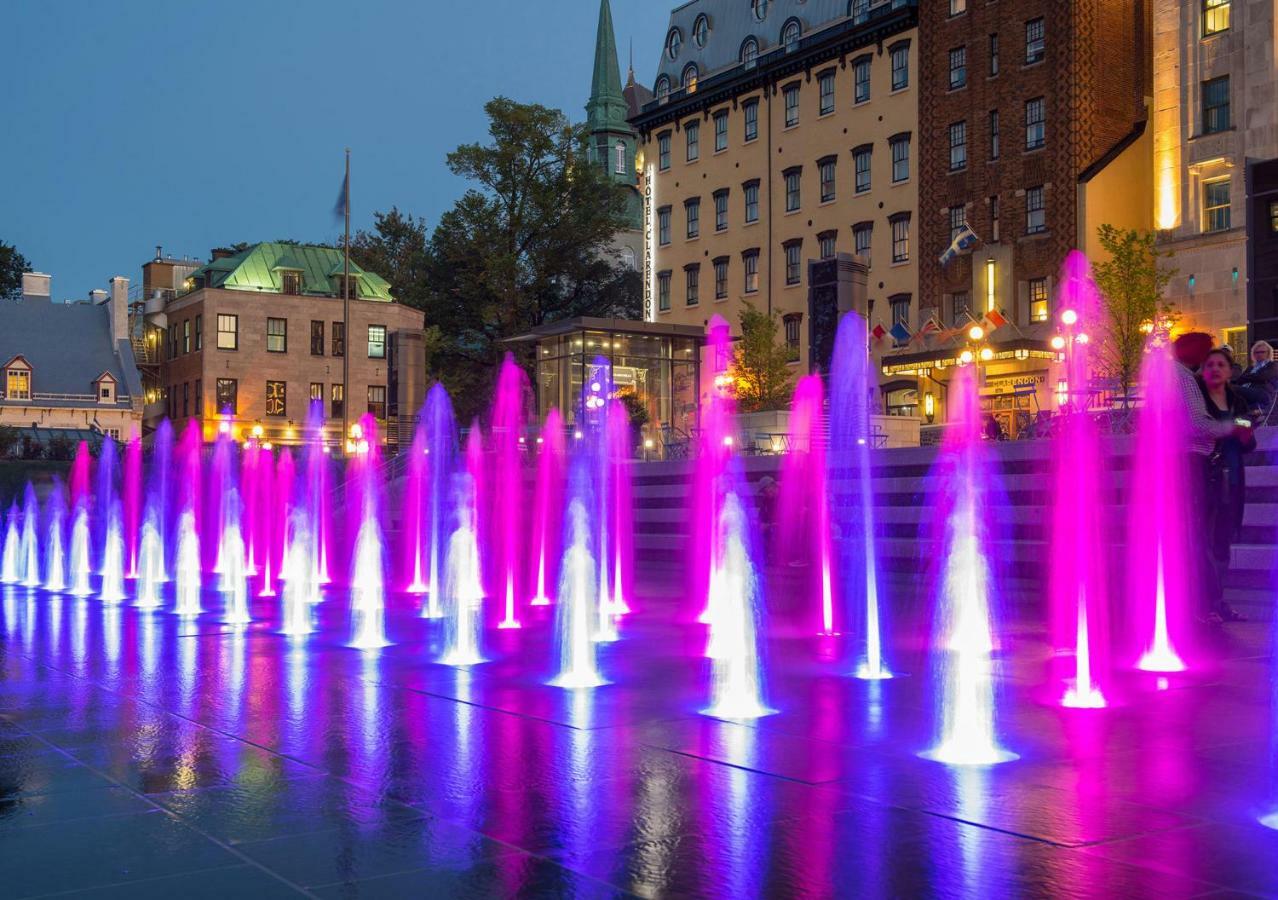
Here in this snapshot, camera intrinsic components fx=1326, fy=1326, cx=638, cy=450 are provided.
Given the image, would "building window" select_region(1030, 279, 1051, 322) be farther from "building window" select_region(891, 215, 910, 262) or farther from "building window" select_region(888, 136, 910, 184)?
"building window" select_region(888, 136, 910, 184)

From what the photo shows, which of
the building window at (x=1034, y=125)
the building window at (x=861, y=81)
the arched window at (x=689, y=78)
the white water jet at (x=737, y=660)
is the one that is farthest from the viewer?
the arched window at (x=689, y=78)

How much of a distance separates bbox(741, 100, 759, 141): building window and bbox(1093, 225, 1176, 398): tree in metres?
19.6

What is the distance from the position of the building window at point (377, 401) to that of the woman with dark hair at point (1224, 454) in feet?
198

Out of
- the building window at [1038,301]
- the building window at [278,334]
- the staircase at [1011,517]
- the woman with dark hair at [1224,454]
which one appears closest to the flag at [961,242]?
the building window at [1038,301]

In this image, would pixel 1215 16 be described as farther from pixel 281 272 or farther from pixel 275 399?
pixel 281 272

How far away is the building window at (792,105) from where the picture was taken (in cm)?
5197

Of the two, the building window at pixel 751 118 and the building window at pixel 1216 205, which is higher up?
the building window at pixel 751 118

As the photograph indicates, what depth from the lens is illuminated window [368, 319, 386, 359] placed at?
6825cm

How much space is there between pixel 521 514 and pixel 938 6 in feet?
82.2

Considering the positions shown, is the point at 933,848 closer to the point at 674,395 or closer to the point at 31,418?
the point at 674,395

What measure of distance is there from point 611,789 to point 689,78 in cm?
5485

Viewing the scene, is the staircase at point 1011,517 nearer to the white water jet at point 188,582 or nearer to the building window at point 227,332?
the white water jet at point 188,582

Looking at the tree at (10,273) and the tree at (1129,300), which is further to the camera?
the tree at (10,273)

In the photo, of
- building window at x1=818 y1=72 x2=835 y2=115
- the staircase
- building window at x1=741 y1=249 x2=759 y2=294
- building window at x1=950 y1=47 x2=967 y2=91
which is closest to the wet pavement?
the staircase
